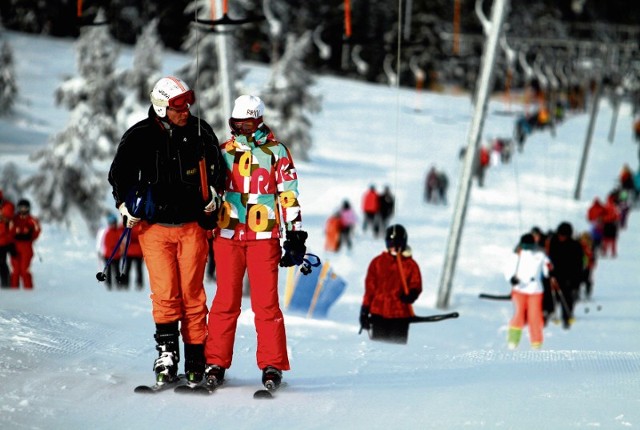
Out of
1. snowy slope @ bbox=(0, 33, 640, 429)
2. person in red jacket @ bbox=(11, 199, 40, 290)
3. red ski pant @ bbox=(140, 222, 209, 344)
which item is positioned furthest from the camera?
person in red jacket @ bbox=(11, 199, 40, 290)

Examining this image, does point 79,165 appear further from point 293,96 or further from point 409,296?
point 409,296

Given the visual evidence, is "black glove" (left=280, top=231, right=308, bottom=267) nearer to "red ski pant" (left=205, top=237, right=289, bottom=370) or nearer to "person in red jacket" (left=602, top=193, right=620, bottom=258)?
"red ski pant" (left=205, top=237, right=289, bottom=370)

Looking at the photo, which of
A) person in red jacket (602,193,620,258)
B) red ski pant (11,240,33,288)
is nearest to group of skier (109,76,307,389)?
red ski pant (11,240,33,288)

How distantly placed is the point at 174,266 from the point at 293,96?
37.1 metres

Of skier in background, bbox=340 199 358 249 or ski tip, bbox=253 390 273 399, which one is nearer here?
ski tip, bbox=253 390 273 399

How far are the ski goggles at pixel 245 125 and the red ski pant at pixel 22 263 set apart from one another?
8556 millimetres

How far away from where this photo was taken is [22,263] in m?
13.7

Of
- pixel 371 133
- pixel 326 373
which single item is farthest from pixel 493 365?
pixel 371 133

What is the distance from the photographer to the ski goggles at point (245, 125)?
226 inches

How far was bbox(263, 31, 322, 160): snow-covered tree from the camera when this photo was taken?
41.9 m

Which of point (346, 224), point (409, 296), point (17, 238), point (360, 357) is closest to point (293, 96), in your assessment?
point (346, 224)

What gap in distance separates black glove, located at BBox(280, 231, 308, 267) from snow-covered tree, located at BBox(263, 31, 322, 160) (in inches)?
1398

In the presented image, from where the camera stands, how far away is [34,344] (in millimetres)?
6727

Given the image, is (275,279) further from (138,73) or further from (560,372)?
(138,73)
